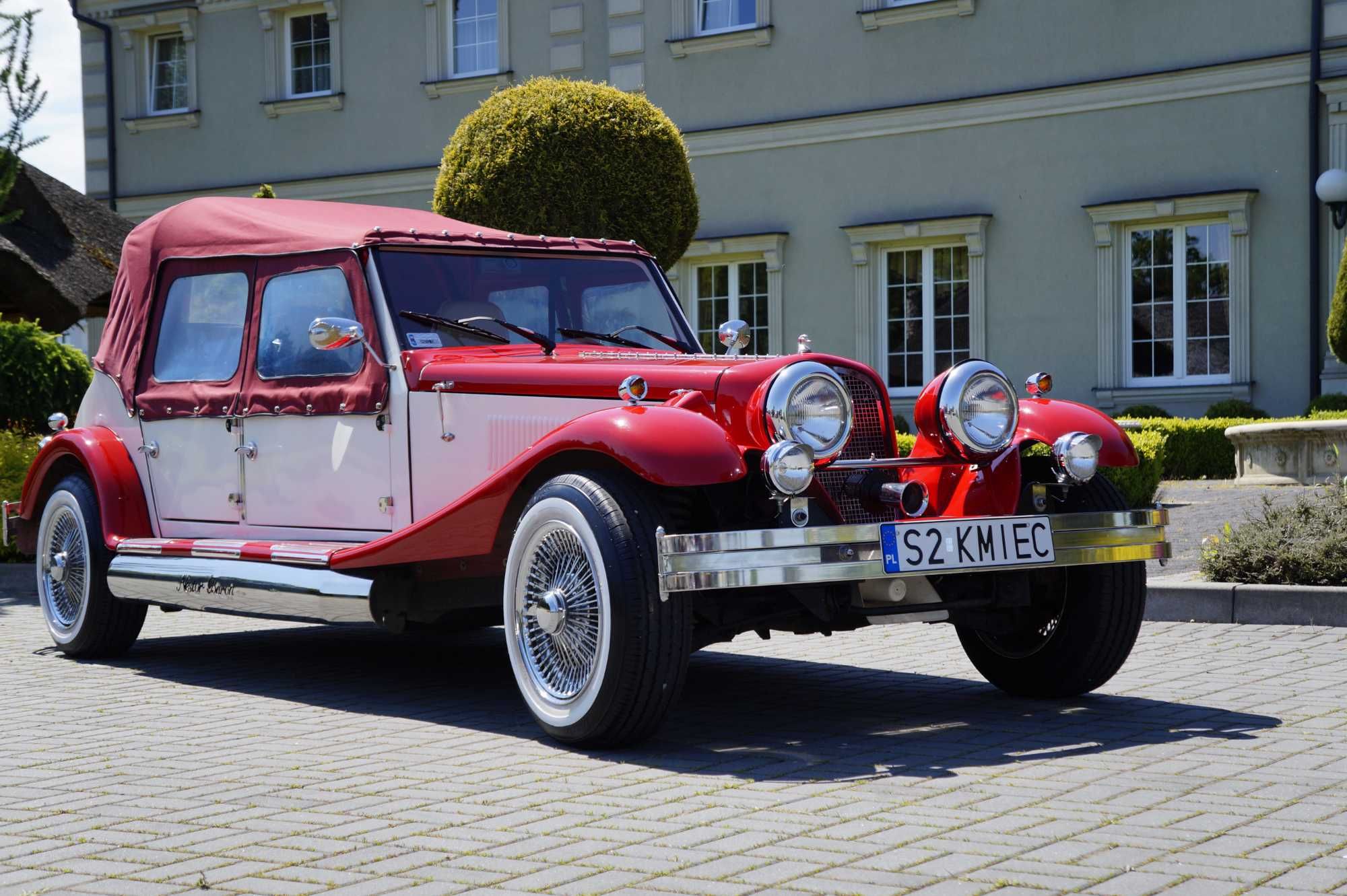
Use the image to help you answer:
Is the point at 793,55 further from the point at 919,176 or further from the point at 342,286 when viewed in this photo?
the point at 342,286

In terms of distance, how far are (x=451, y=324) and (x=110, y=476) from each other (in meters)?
2.05

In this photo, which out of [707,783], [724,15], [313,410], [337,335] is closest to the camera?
[707,783]

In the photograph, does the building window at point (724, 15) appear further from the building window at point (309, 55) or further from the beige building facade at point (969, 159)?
the building window at point (309, 55)

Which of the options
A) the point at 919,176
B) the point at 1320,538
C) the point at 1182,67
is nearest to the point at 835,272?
the point at 919,176

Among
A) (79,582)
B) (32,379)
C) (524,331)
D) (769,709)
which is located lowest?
(769,709)

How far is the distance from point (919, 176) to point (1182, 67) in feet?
10.8

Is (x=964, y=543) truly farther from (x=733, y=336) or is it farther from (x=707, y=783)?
(x=733, y=336)

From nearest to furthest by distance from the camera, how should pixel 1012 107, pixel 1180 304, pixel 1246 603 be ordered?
pixel 1246 603
pixel 1180 304
pixel 1012 107

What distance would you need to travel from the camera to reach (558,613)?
5242mm

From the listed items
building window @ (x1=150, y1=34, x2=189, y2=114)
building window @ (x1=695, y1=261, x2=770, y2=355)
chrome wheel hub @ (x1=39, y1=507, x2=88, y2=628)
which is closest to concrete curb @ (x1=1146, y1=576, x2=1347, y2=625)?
chrome wheel hub @ (x1=39, y1=507, x2=88, y2=628)

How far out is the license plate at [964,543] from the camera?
5035 millimetres

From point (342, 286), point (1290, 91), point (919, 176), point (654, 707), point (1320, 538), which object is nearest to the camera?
point (654, 707)

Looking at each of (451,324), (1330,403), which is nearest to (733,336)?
(451,324)

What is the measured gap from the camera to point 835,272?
66.8 feet
